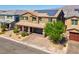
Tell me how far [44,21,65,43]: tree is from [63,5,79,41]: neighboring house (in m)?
0.50

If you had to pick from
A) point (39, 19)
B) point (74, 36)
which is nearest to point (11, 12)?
point (39, 19)

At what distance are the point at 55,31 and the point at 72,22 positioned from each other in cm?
224

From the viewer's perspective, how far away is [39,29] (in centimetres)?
1236

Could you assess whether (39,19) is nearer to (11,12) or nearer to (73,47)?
(11,12)

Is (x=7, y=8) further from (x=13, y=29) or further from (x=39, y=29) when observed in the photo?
(x=39, y=29)

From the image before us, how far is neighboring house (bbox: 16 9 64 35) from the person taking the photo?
39.7ft

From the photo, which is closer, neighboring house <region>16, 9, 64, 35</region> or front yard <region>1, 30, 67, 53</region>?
neighboring house <region>16, 9, 64, 35</region>

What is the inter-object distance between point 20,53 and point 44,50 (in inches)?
67.4

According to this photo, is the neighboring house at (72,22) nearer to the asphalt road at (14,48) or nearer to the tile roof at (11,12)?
the asphalt road at (14,48)

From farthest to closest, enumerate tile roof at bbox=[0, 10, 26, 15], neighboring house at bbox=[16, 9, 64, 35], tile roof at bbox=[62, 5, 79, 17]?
neighboring house at bbox=[16, 9, 64, 35] → tile roof at bbox=[0, 10, 26, 15] → tile roof at bbox=[62, 5, 79, 17]

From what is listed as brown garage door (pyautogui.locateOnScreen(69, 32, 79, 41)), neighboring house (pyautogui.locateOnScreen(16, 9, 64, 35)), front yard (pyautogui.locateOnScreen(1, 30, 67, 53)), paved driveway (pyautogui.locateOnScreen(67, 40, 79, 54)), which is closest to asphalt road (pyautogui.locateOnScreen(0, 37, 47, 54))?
front yard (pyautogui.locateOnScreen(1, 30, 67, 53))

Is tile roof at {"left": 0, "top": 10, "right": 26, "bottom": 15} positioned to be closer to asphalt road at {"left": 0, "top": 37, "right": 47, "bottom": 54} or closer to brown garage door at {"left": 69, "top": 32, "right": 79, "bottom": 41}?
asphalt road at {"left": 0, "top": 37, "right": 47, "bottom": 54}

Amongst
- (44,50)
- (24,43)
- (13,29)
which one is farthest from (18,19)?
(44,50)

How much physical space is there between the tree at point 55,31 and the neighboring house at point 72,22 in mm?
498
